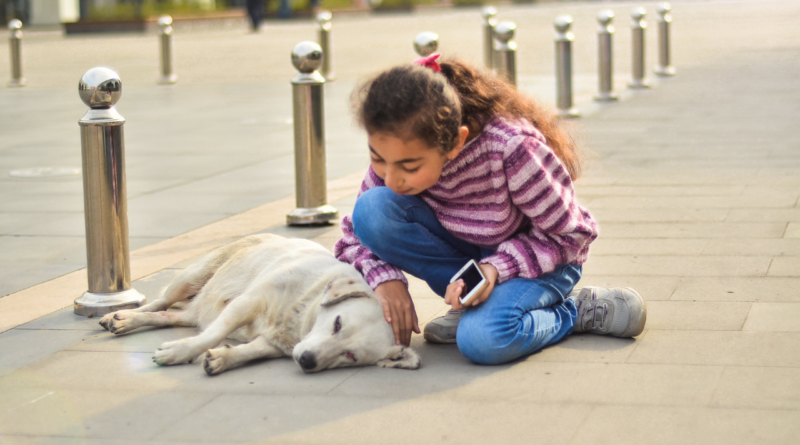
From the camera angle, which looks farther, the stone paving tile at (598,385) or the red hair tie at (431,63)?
the red hair tie at (431,63)

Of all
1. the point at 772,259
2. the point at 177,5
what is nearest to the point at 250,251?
the point at 772,259

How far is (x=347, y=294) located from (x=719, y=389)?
1.32m

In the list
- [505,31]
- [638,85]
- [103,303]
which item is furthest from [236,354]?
[638,85]

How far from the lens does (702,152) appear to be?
352 inches

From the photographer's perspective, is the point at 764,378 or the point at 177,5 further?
the point at 177,5

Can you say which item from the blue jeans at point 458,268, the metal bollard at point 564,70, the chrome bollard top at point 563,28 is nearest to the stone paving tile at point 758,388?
the blue jeans at point 458,268

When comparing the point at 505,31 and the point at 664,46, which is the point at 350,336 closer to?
the point at 505,31

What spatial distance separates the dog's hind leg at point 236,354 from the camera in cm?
372

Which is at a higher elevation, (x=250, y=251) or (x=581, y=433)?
(x=250, y=251)

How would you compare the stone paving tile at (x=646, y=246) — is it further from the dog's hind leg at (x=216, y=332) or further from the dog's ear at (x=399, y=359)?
the dog's hind leg at (x=216, y=332)

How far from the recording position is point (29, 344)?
4.13 m

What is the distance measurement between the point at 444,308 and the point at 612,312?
2.79 feet

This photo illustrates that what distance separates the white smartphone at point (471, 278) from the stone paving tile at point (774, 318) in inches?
43.3

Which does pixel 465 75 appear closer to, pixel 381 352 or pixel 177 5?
pixel 381 352
